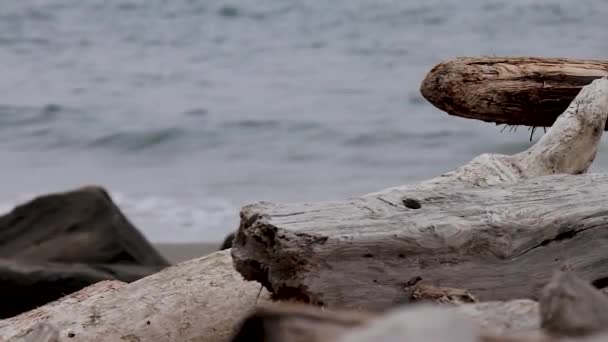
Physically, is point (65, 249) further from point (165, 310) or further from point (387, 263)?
point (387, 263)

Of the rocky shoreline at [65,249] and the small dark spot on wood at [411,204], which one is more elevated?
the small dark spot on wood at [411,204]

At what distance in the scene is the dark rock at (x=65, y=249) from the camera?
18.7 ft

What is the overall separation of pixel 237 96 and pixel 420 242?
1183cm

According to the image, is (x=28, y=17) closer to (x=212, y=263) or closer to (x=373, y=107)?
(x=373, y=107)

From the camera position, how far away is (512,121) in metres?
4.46

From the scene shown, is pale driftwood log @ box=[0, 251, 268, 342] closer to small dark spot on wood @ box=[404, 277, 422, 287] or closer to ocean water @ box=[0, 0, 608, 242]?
small dark spot on wood @ box=[404, 277, 422, 287]

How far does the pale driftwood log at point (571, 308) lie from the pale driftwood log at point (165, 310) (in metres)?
1.88

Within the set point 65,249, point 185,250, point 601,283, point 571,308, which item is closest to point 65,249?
point 65,249

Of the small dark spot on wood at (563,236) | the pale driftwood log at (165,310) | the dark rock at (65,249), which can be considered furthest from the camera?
the dark rock at (65,249)

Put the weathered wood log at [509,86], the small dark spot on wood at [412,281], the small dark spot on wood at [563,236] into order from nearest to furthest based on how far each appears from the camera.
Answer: the small dark spot on wood at [412,281] < the small dark spot on wood at [563,236] < the weathered wood log at [509,86]

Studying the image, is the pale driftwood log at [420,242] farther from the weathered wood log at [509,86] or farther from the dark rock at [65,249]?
the dark rock at [65,249]

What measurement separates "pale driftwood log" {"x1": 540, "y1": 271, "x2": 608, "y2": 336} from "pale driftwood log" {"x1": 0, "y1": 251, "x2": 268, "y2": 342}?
74.0 inches

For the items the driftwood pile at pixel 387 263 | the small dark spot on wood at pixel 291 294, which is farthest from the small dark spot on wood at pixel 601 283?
the small dark spot on wood at pixel 291 294

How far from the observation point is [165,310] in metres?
3.34
